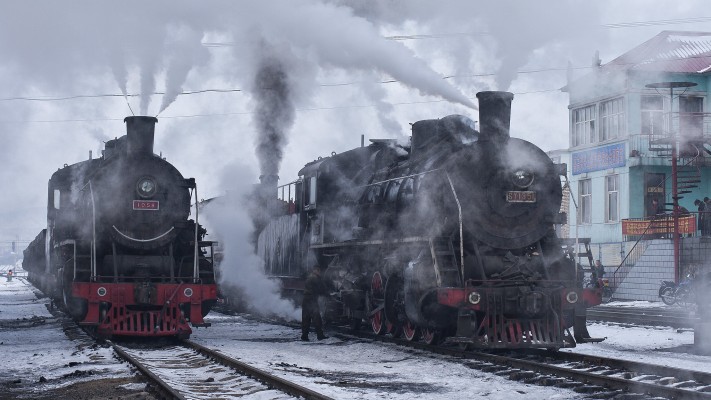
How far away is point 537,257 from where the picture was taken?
14.5 metres

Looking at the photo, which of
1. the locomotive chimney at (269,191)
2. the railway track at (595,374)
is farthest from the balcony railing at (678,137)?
the railway track at (595,374)

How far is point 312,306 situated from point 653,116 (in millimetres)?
23473

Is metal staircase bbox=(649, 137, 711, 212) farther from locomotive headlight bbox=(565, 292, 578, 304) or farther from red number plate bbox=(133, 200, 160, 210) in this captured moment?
red number plate bbox=(133, 200, 160, 210)

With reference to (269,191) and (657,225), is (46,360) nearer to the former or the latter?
(269,191)

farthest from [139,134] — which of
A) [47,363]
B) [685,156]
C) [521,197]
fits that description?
[685,156]

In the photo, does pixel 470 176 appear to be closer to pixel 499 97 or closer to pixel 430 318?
pixel 499 97

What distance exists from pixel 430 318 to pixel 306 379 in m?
3.48

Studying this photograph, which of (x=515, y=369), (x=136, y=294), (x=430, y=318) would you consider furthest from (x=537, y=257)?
(x=136, y=294)

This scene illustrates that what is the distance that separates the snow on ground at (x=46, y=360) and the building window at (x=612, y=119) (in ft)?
78.1

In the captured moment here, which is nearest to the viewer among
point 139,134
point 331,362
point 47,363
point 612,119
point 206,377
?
point 206,377

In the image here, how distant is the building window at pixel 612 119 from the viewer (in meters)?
36.4

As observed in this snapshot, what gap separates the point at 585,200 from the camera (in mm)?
39469

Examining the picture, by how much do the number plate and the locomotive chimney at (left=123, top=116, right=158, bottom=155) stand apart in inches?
263

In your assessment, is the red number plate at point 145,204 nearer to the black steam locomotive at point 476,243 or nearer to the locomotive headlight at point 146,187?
the locomotive headlight at point 146,187
